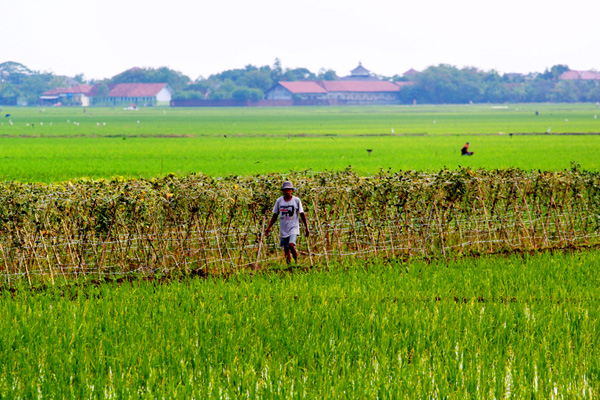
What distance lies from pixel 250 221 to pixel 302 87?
15915 cm

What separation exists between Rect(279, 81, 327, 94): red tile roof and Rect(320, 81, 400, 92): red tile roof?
4.08 metres

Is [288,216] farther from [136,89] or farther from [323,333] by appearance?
[136,89]

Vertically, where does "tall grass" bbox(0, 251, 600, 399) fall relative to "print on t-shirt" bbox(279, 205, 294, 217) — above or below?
below

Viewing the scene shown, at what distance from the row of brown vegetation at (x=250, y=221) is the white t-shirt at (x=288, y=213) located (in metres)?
0.73

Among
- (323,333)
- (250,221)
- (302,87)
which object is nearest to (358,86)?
(302,87)

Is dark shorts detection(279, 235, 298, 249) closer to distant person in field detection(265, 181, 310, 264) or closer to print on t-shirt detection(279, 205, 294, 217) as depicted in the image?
distant person in field detection(265, 181, 310, 264)

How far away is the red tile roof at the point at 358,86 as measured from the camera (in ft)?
571

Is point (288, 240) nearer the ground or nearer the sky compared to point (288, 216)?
nearer the ground

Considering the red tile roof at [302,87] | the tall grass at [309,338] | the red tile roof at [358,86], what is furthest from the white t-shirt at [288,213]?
the red tile roof at [358,86]

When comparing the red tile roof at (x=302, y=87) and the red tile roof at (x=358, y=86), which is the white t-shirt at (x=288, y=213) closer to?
the red tile roof at (x=302, y=87)

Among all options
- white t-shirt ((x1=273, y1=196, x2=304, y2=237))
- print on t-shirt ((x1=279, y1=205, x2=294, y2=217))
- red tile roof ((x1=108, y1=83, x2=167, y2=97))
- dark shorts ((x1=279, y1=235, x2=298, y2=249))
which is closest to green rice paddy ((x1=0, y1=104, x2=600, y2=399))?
dark shorts ((x1=279, y1=235, x2=298, y2=249))

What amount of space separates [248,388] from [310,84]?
6630 inches

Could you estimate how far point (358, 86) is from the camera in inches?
6959

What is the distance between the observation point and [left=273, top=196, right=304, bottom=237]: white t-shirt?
37.9 ft
